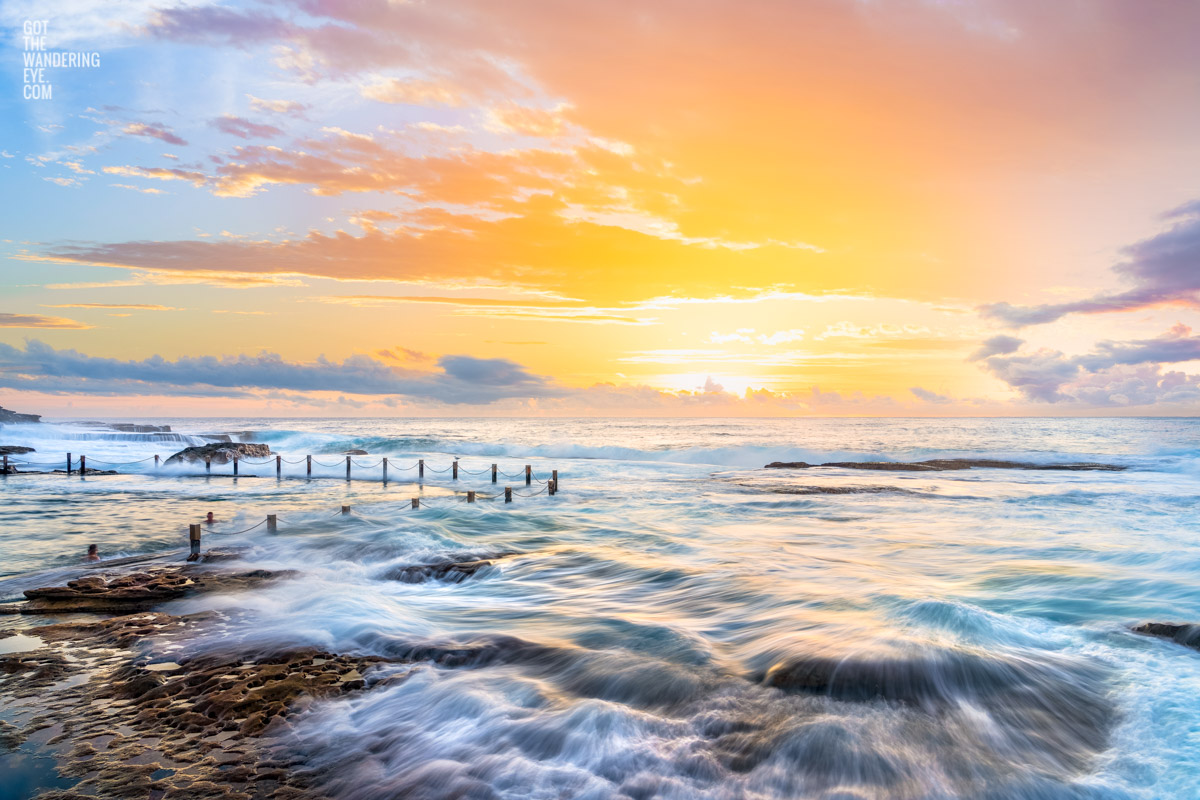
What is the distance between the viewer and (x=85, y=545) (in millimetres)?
14547

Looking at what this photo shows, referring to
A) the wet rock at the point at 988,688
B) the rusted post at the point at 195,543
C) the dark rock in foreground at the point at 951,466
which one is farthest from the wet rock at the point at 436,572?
the dark rock in foreground at the point at 951,466

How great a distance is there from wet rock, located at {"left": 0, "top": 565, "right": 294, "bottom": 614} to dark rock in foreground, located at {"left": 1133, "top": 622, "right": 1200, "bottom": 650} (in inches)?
530

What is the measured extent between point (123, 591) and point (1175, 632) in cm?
1470

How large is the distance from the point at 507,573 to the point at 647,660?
5.20 m

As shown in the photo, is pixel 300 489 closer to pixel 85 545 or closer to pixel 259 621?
pixel 85 545

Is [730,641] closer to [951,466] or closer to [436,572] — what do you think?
[436,572]

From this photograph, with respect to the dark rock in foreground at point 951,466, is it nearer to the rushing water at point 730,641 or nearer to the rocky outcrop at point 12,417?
the rushing water at point 730,641

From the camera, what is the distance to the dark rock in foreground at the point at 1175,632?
26.4 feet

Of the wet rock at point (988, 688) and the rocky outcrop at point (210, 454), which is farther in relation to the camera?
the rocky outcrop at point (210, 454)

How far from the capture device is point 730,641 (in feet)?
28.2

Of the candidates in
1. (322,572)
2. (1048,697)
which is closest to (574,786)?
(1048,697)

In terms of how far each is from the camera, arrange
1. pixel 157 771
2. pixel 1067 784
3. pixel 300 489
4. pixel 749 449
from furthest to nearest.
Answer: pixel 749 449 → pixel 300 489 → pixel 1067 784 → pixel 157 771

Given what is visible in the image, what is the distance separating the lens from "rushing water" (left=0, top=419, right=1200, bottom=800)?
5.50m

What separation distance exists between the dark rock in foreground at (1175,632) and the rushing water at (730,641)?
244 mm
